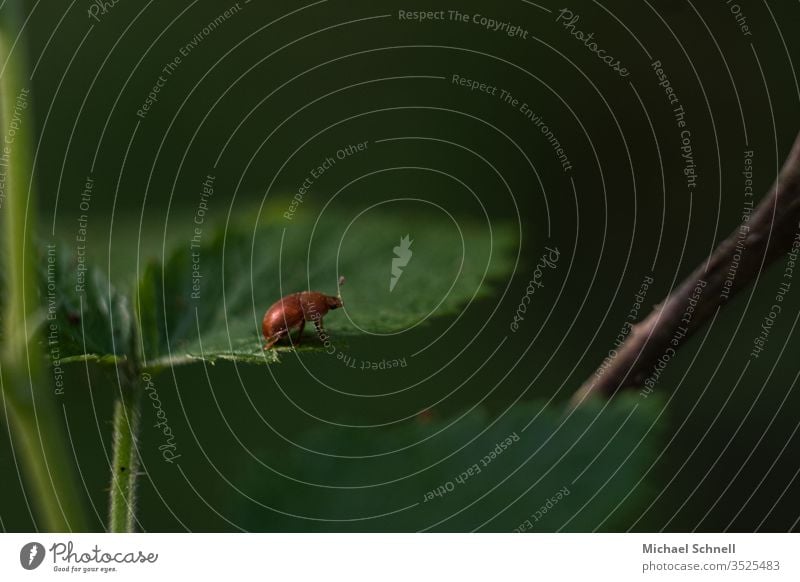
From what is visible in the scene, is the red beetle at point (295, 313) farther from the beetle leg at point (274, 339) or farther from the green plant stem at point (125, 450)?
the green plant stem at point (125, 450)

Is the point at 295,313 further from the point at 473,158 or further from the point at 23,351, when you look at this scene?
the point at 473,158

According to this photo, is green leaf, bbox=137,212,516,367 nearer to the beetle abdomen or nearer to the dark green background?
the beetle abdomen

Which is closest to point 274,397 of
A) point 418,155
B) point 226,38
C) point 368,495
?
point 418,155

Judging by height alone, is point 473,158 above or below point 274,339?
above

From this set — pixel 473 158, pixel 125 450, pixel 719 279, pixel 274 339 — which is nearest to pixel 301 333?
pixel 274 339

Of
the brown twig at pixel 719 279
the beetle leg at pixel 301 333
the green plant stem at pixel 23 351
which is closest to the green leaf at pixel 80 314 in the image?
the green plant stem at pixel 23 351

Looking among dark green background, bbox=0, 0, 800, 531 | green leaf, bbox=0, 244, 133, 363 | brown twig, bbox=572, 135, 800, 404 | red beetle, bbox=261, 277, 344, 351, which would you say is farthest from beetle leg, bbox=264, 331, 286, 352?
dark green background, bbox=0, 0, 800, 531
